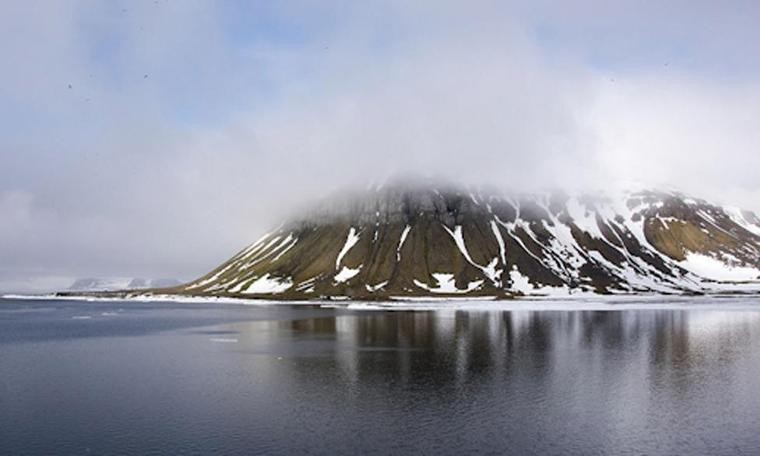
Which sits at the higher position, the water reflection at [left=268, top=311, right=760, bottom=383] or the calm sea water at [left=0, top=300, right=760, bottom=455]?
the calm sea water at [left=0, top=300, right=760, bottom=455]

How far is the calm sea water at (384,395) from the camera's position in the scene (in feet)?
111

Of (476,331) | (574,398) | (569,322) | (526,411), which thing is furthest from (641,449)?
(569,322)

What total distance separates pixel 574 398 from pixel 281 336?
5529cm

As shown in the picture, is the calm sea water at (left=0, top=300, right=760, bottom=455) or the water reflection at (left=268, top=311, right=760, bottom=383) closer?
the calm sea water at (left=0, top=300, right=760, bottom=455)

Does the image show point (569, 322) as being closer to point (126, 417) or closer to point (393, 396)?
point (393, 396)

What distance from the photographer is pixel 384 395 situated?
152 ft

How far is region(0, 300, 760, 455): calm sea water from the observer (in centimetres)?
3378

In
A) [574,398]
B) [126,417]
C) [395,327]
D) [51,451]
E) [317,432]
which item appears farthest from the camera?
[395,327]

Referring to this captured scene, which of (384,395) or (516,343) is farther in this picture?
(516,343)

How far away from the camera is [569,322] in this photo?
11431cm

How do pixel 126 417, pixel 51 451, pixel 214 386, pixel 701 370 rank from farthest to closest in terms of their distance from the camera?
pixel 701 370
pixel 214 386
pixel 126 417
pixel 51 451

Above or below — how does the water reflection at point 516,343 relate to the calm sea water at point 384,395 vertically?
below

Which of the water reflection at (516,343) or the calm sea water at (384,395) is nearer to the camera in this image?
the calm sea water at (384,395)

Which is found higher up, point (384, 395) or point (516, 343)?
point (384, 395)
